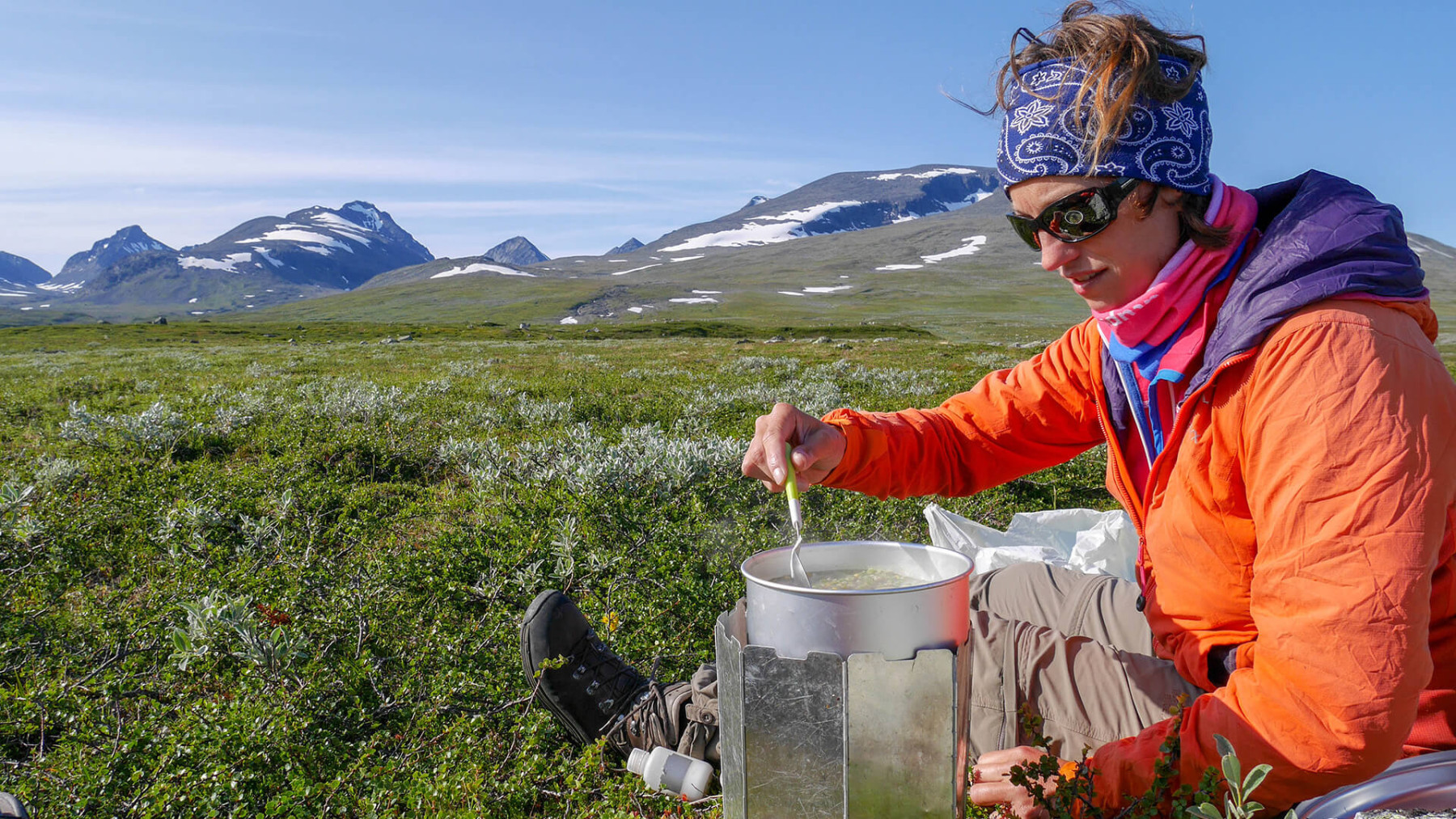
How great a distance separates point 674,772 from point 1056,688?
131 centimetres

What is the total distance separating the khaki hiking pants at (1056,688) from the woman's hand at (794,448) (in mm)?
784

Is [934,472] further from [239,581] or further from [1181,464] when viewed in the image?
[239,581]

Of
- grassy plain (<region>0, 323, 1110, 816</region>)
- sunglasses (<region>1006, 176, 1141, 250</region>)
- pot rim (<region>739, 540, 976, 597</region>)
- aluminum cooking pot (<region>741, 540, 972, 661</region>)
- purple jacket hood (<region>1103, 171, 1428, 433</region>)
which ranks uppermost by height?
sunglasses (<region>1006, 176, 1141, 250</region>)

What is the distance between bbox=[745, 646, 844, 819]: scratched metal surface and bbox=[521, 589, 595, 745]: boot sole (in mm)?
1431

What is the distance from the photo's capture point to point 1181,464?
226 cm

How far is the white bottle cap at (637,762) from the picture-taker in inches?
111

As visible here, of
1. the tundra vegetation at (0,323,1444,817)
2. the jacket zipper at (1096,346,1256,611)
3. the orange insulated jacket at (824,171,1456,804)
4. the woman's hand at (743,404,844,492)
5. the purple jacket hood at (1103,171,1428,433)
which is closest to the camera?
the orange insulated jacket at (824,171,1456,804)

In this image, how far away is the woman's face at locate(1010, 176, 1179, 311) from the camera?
2.34 m

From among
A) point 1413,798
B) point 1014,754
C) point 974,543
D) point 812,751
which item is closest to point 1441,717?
point 1413,798

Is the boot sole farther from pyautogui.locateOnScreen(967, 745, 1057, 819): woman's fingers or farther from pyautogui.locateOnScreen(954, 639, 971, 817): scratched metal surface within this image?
pyautogui.locateOnScreen(954, 639, 971, 817): scratched metal surface

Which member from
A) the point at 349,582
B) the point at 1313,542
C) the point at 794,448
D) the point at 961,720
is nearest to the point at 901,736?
the point at 961,720

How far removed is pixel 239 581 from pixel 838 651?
377 cm

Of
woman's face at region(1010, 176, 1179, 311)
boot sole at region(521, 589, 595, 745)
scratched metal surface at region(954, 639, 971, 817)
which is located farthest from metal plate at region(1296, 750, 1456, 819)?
boot sole at region(521, 589, 595, 745)

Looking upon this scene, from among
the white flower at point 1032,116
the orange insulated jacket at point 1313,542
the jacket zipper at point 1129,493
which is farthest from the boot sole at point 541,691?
the white flower at point 1032,116
